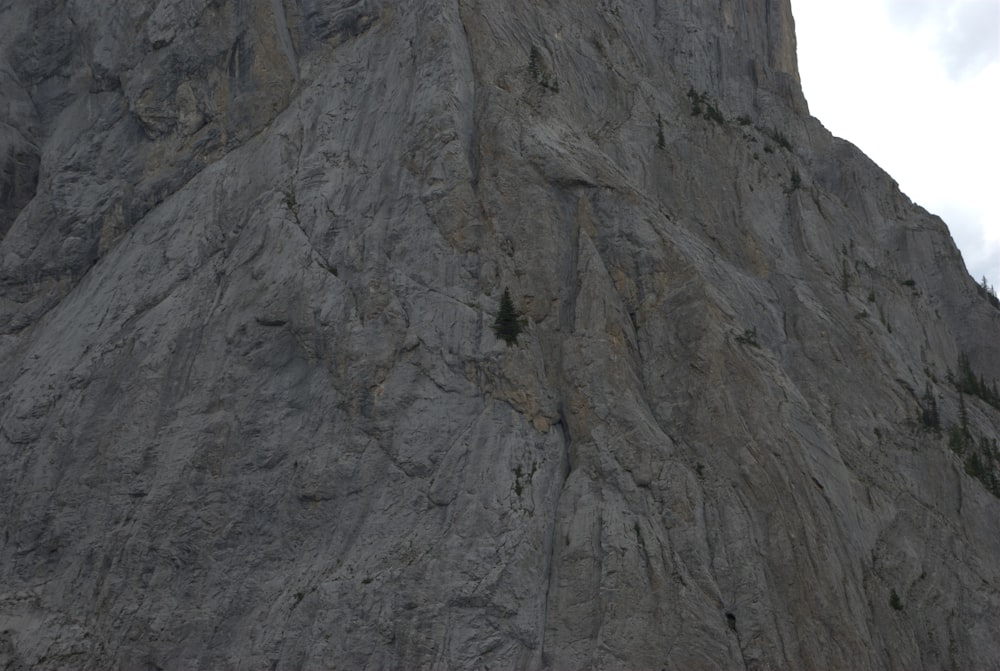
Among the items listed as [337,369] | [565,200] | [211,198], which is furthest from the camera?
[211,198]

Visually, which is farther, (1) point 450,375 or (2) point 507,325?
(2) point 507,325

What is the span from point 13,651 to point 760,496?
23959 mm

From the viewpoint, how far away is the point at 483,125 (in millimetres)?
39781

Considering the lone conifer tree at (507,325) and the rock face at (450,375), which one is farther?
the lone conifer tree at (507,325)

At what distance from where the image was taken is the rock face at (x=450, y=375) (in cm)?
3106

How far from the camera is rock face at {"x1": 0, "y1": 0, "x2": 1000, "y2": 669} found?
31062 millimetres

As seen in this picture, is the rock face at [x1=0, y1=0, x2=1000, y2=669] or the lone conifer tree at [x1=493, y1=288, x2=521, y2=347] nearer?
the rock face at [x1=0, y1=0, x2=1000, y2=669]

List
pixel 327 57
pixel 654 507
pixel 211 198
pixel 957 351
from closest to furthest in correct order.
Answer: pixel 654 507 < pixel 211 198 < pixel 327 57 < pixel 957 351

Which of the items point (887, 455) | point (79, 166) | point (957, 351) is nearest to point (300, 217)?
point (79, 166)

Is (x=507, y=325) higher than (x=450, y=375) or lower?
higher

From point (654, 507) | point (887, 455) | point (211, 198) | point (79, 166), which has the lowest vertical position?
point (79, 166)

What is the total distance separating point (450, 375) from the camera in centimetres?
3488

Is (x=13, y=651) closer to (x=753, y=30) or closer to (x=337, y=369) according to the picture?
(x=337, y=369)

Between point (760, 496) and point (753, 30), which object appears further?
point (753, 30)
